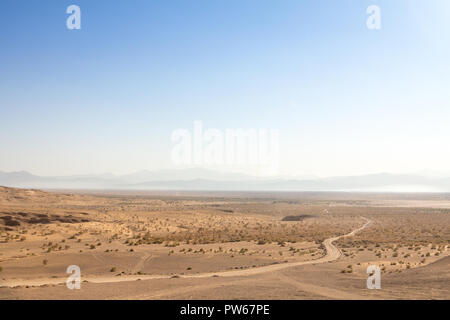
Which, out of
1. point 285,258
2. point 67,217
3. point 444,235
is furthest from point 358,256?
point 67,217

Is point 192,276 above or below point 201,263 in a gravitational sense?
above

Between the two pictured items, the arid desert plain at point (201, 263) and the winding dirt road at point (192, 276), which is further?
the winding dirt road at point (192, 276)

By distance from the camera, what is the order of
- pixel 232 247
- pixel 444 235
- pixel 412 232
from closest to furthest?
pixel 232 247 < pixel 444 235 < pixel 412 232

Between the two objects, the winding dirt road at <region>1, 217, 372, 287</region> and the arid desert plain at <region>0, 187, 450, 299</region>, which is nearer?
the arid desert plain at <region>0, 187, 450, 299</region>

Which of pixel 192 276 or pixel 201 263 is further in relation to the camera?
pixel 201 263
